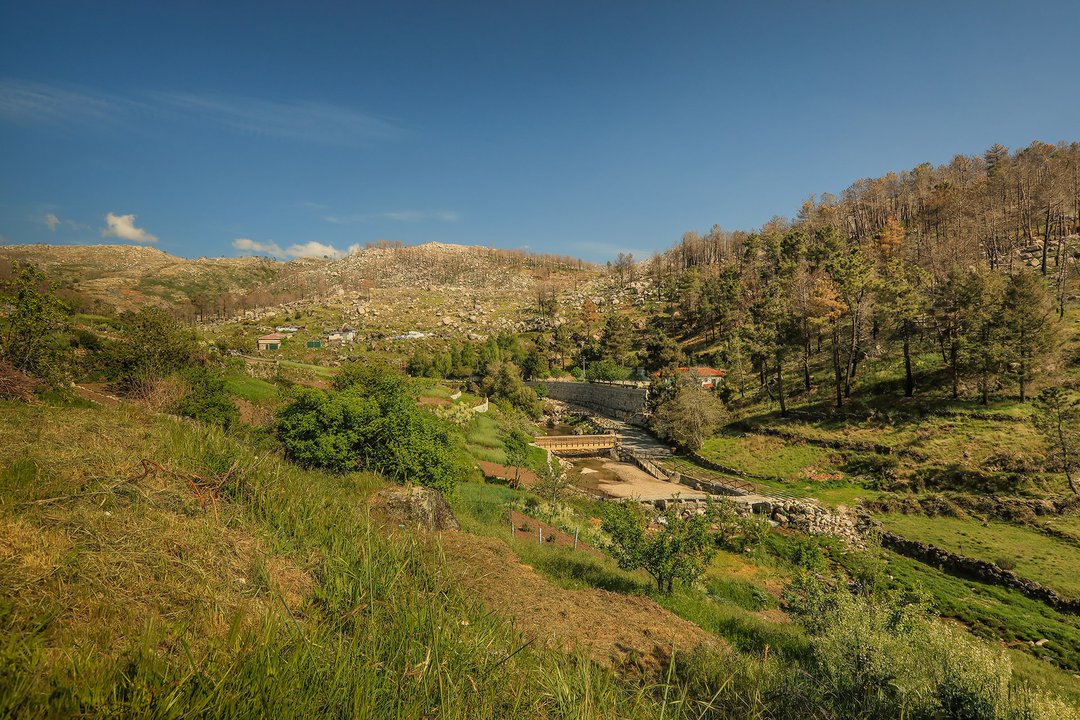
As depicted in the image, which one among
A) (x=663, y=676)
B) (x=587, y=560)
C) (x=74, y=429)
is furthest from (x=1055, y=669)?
(x=74, y=429)

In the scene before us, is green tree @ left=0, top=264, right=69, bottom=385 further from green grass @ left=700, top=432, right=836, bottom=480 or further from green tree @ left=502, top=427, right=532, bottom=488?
green grass @ left=700, top=432, right=836, bottom=480

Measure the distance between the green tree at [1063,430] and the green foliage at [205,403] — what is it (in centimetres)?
4166

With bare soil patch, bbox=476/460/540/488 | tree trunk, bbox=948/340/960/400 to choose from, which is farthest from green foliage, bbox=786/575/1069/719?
tree trunk, bbox=948/340/960/400

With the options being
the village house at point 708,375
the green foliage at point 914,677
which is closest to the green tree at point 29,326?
the green foliage at point 914,677

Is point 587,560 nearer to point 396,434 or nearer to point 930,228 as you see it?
point 396,434

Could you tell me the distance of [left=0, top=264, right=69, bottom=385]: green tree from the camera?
14812mm

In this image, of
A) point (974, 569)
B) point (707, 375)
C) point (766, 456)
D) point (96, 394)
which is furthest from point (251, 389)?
point (707, 375)

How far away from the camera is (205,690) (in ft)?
8.31

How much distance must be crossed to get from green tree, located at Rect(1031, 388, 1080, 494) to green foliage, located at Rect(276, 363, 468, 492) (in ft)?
106

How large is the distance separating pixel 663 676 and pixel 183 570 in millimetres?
6648

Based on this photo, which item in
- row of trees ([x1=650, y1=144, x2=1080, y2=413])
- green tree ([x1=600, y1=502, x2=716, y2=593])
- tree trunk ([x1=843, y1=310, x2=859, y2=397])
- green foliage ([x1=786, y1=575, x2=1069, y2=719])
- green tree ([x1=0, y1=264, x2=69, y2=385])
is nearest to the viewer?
green foliage ([x1=786, y1=575, x2=1069, y2=719])

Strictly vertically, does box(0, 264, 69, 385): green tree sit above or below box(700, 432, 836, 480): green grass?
above

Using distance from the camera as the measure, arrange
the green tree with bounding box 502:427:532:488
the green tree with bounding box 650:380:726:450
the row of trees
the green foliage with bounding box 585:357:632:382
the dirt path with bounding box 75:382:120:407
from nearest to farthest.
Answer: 1. the dirt path with bounding box 75:382:120:407
2. the row of trees
3. the green tree with bounding box 502:427:532:488
4. the green tree with bounding box 650:380:726:450
5. the green foliage with bounding box 585:357:632:382

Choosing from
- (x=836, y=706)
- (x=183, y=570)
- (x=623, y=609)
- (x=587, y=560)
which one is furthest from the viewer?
(x=587, y=560)
